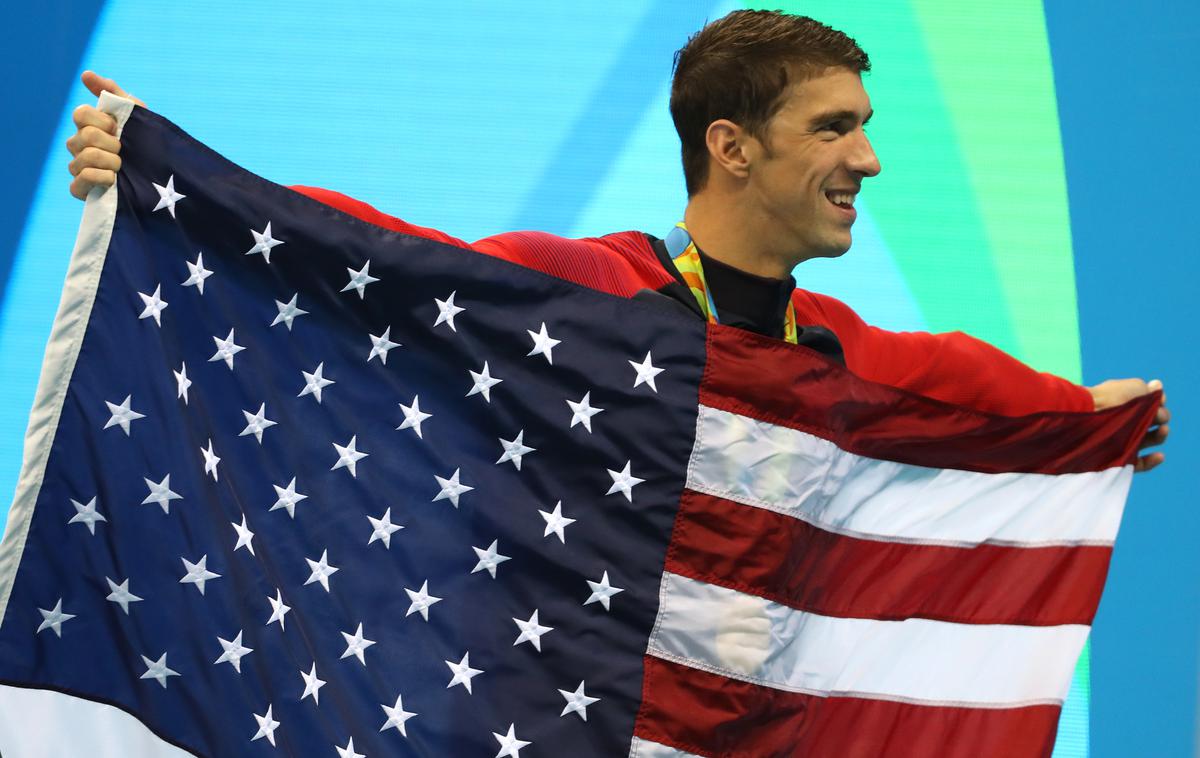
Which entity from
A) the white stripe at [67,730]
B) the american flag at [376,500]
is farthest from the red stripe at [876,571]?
the white stripe at [67,730]

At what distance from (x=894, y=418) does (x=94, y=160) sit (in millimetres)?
1403

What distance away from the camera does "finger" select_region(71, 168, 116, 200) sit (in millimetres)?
2145

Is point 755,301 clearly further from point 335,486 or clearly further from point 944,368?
point 335,486

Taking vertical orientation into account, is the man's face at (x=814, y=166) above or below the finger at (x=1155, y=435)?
above

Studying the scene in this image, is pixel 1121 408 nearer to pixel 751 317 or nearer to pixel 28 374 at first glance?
pixel 751 317

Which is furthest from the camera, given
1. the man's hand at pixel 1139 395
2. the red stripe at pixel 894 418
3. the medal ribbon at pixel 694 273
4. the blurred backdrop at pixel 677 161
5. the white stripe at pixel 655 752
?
the blurred backdrop at pixel 677 161

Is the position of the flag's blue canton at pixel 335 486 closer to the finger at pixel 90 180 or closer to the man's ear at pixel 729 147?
the finger at pixel 90 180

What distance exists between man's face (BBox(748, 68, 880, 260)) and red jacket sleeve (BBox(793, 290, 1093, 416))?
0.19 meters

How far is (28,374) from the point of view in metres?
3.44

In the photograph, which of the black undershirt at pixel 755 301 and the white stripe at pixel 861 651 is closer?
the white stripe at pixel 861 651

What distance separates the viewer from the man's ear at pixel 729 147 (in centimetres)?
Result: 241

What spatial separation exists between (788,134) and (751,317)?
0.32m

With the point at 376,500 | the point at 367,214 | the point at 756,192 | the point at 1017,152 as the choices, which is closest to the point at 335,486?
the point at 376,500

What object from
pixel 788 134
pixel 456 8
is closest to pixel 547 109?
pixel 456 8
